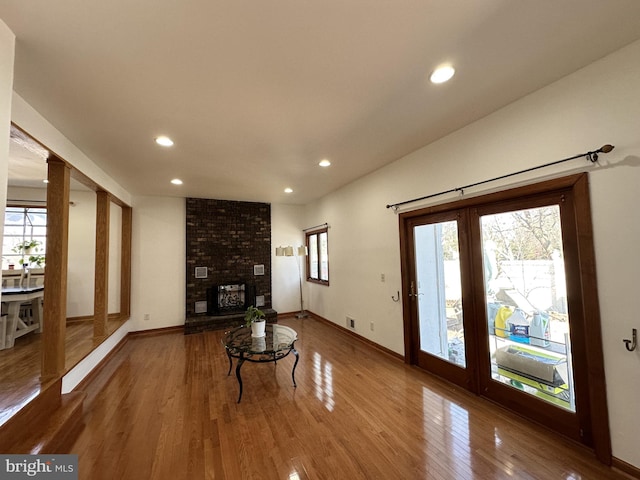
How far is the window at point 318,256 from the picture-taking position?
5.65m

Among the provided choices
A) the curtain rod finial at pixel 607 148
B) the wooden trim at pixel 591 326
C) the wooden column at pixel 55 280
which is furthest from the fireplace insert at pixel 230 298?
the curtain rod finial at pixel 607 148

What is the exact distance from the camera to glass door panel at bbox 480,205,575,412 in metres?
2.06

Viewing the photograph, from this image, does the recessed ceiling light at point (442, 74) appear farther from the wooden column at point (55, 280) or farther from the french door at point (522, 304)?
the wooden column at point (55, 280)

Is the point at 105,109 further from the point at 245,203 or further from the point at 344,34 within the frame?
the point at 245,203

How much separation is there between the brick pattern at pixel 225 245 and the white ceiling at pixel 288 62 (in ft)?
8.95

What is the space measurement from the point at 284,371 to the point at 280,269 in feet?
10.4

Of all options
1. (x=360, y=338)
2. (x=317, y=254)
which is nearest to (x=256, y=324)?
(x=360, y=338)

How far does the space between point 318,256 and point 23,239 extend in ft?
18.1

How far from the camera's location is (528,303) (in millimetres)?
2248

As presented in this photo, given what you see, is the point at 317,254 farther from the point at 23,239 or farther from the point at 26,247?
the point at 23,239

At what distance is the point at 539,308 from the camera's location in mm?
2182

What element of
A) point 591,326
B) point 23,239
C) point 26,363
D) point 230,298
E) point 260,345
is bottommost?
point 26,363

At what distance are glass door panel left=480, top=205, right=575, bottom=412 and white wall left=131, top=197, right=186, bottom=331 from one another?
17.2 feet

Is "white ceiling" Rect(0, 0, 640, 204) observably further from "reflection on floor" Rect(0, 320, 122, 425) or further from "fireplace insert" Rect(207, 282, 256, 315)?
"fireplace insert" Rect(207, 282, 256, 315)
